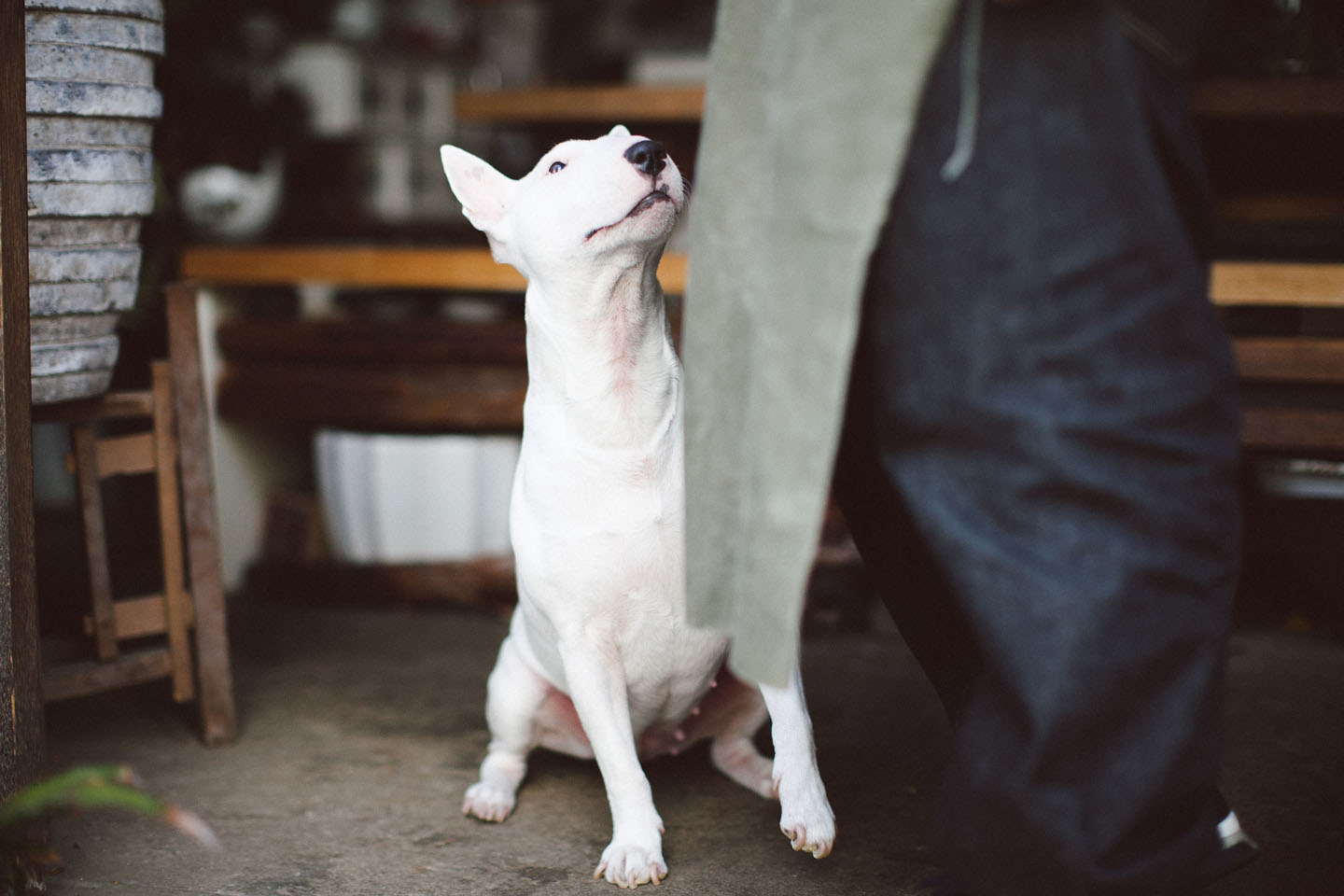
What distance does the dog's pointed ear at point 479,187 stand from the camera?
180cm

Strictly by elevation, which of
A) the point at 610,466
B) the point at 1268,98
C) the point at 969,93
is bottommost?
the point at 610,466

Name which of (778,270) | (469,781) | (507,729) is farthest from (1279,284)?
(469,781)

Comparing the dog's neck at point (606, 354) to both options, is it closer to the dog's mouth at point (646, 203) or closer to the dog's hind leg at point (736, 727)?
the dog's mouth at point (646, 203)

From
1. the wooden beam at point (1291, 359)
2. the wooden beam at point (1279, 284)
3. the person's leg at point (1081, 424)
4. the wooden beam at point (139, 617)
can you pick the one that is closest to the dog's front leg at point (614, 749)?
the person's leg at point (1081, 424)

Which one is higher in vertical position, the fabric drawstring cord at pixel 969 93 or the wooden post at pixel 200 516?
the fabric drawstring cord at pixel 969 93

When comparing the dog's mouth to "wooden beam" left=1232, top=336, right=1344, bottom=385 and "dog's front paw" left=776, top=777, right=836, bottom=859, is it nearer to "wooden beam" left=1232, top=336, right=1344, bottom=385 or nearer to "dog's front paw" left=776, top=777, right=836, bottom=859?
"dog's front paw" left=776, top=777, right=836, bottom=859

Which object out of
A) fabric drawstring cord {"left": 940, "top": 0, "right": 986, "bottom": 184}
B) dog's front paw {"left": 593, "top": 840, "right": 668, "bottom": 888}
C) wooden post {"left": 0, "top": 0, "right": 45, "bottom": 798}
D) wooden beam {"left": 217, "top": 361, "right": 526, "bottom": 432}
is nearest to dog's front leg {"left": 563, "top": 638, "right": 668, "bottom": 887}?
dog's front paw {"left": 593, "top": 840, "right": 668, "bottom": 888}

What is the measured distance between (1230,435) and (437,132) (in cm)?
556

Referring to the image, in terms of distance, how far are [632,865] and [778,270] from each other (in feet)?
3.18

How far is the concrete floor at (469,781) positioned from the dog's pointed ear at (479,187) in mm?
1031

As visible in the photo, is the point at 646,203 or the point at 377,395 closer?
the point at 646,203

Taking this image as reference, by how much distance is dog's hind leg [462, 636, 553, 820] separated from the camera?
79.5 inches

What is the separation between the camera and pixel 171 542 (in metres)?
2.36

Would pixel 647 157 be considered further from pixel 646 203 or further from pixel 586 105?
pixel 586 105
